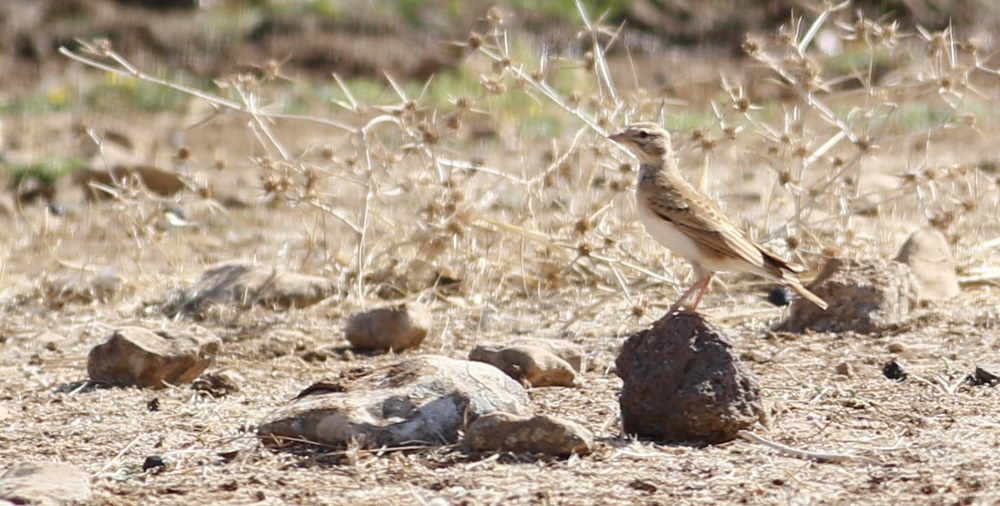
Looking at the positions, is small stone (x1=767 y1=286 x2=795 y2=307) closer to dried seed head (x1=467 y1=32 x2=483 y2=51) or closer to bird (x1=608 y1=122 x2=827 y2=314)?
bird (x1=608 y1=122 x2=827 y2=314)

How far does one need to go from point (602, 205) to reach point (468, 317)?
0.79 m

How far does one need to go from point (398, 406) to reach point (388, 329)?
66.4 inches

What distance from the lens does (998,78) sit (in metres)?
12.5

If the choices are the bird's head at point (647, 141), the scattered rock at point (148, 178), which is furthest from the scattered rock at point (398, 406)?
the scattered rock at point (148, 178)

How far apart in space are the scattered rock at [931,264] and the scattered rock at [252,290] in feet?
7.99

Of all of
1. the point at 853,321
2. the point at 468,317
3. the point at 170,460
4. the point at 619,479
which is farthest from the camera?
the point at 468,317

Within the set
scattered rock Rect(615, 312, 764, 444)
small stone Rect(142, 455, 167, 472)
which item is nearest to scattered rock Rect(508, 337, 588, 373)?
scattered rock Rect(615, 312, 764, 444)

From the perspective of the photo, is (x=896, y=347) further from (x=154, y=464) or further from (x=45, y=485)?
(x=45, y=485)

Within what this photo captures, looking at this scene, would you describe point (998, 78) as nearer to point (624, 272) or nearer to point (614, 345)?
point (624, 272)

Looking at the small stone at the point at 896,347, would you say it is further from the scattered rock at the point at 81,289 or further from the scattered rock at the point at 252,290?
the scattered rock at the point at 81,289

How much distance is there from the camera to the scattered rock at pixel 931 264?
6.54 meters

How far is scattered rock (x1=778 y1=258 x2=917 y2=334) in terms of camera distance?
19.4 feet

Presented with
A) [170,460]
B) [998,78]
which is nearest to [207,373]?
[170,460]

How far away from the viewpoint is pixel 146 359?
5277mm
